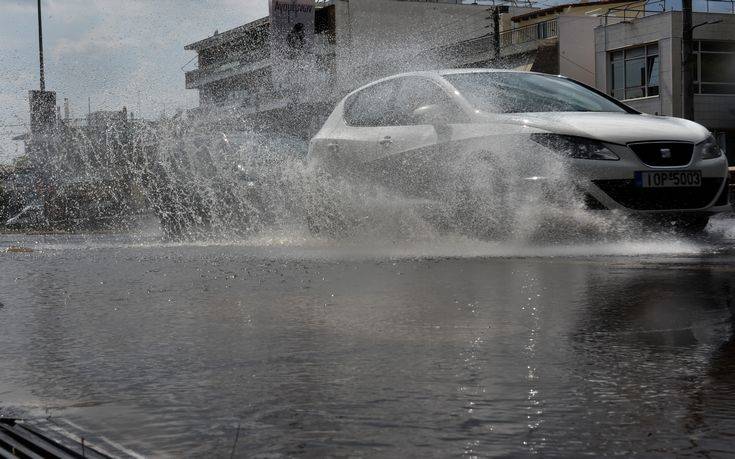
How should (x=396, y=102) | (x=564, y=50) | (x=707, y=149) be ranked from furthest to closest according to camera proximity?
1. (x=564, y=50)
2. (x=396, y=102)
3. (x=707, y=149)

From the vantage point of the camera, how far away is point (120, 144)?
15500 mm

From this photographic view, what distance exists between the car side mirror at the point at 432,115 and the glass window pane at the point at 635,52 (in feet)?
120

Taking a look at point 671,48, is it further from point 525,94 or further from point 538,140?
point 538,140

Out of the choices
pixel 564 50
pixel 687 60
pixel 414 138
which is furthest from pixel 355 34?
pixel 414 138

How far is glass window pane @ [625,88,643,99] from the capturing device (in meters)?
43.9

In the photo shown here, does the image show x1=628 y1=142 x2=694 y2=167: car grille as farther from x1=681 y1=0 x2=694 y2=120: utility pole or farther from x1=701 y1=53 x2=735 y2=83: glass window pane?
x1=701 y1=53 x2=735 y2=83: glass window pane

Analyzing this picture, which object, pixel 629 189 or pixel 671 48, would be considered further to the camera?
pixel 671 48

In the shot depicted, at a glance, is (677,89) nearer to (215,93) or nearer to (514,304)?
(514,304)

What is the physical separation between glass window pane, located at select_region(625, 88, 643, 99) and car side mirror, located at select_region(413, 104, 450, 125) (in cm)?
3603

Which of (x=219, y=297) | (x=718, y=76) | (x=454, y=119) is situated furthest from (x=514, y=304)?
(x=718, y=76)

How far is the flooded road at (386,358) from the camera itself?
293 cm

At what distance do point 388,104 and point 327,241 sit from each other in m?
1.40

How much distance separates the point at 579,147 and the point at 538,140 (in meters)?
0.31

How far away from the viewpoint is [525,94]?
9.67 meters
